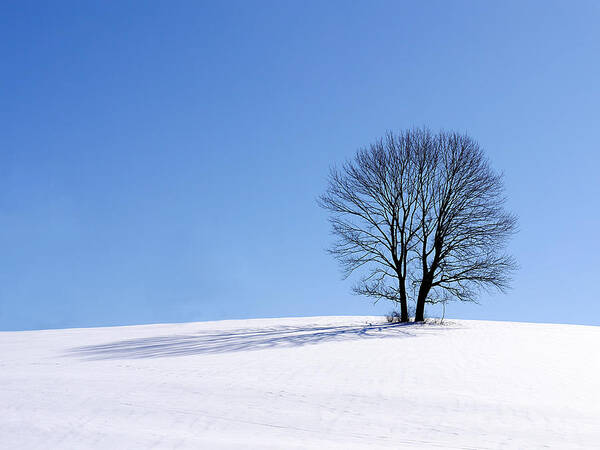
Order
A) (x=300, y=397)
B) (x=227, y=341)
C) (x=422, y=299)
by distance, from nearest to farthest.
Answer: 1. (x=300, y=397)
2. (x=227, y=341)
3. (x=422, y=299)

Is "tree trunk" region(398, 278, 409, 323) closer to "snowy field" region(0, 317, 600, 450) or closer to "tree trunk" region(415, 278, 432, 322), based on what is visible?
"tree trunk" region(415, 278, 432, 322)

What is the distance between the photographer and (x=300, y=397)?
325 inches

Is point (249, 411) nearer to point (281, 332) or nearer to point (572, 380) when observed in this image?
point (572, 380)

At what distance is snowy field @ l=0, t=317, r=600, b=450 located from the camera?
654 centimetres

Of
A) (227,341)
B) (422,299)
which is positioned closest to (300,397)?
(227,341)

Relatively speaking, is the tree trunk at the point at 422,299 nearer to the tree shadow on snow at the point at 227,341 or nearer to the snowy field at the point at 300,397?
the tree shadow on snow at the point at 227,341

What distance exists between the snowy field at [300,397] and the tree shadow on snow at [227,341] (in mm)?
193

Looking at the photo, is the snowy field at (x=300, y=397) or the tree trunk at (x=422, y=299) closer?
the snowy field at (x=300, y=397)

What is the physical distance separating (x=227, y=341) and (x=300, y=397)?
8553 millimetres

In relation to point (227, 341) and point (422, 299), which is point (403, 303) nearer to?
point (422, 299)

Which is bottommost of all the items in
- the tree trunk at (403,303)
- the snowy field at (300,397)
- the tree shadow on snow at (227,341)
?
the snowy field at (300,397)

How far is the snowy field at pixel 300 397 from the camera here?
6.54 m

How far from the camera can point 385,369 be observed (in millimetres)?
10734

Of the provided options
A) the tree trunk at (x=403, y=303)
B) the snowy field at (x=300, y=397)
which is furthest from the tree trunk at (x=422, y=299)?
the snowy field at (x=300, y=397)
